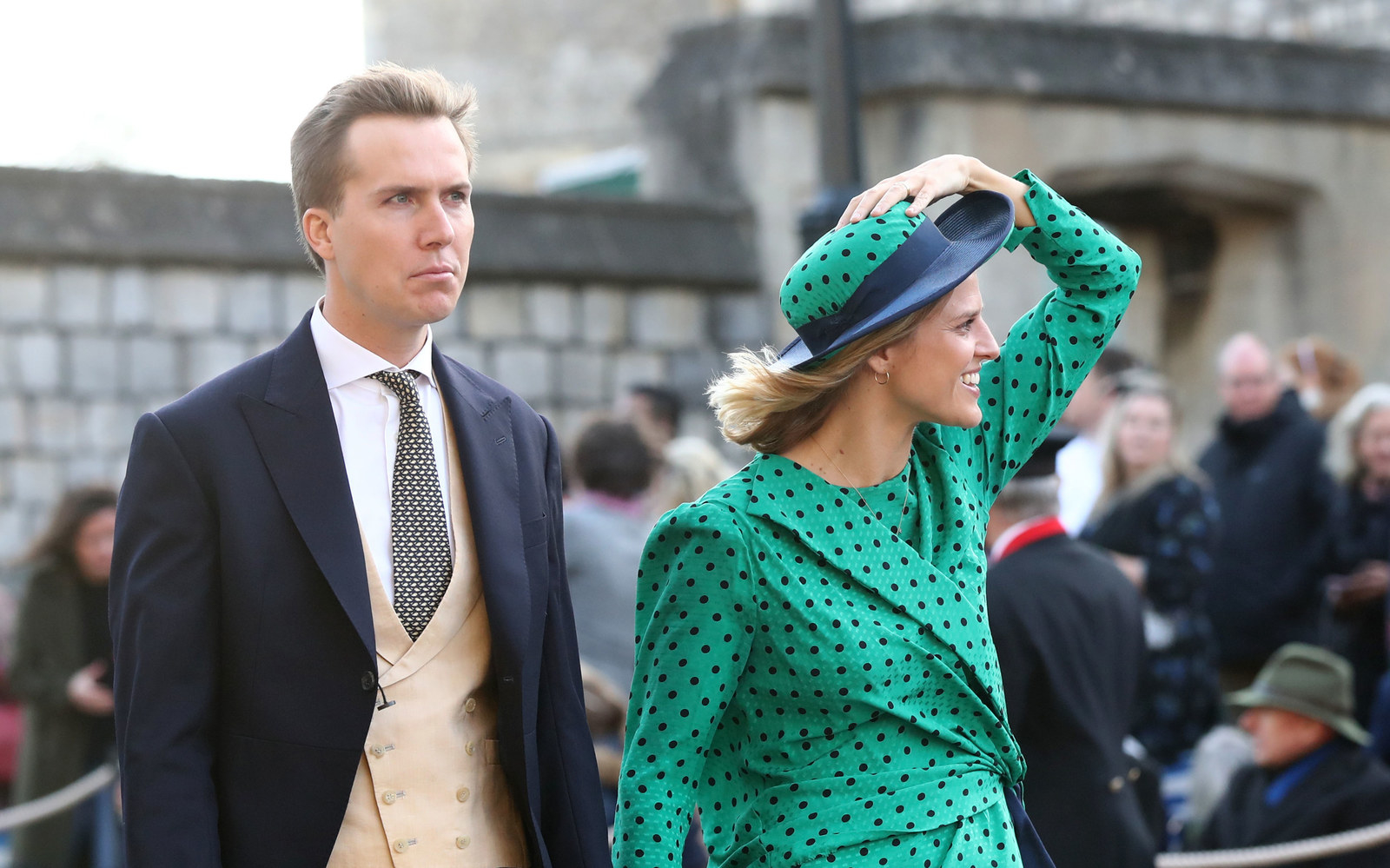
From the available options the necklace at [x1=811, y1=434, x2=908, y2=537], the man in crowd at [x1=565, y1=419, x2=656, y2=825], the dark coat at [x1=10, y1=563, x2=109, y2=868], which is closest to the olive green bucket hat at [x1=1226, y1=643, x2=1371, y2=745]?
the man in crowd at [x1=565, y1=419, x2=656, y2=825]

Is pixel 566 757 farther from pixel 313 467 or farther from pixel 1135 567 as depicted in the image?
pixel 1135 567

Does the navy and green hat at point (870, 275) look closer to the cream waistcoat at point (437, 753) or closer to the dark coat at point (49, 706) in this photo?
the cream waistcoat at point (437, 753)

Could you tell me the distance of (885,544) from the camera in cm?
243

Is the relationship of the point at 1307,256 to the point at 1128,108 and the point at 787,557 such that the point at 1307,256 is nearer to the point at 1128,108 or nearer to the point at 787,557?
the point at 1128,108

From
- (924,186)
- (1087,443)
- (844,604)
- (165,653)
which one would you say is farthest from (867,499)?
(1087,443)

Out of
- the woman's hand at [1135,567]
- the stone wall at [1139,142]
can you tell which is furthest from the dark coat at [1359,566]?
the stone wall at [1139,142]

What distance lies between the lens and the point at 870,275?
242 centimetres

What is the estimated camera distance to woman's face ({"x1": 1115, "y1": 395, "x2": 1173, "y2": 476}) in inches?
229

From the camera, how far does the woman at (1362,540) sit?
6.65 meters

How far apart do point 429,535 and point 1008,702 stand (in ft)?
5.75

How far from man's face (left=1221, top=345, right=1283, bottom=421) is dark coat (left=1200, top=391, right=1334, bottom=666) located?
0.05 metres

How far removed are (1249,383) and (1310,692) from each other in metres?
2.11

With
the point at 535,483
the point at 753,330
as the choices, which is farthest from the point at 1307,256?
the point at 535,483

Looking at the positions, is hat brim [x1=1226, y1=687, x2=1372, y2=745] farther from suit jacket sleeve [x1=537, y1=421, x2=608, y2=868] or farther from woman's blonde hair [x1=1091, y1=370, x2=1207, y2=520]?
suit jacket sleeve [x1=537, y1=421, x2=608, y2=868]
